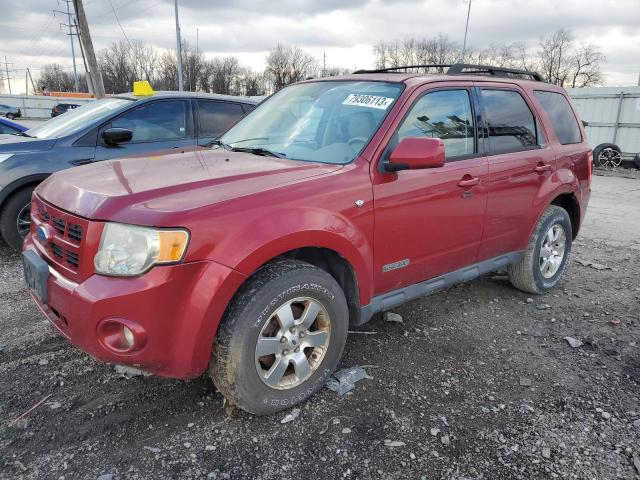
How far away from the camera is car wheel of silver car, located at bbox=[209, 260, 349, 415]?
2.39 m

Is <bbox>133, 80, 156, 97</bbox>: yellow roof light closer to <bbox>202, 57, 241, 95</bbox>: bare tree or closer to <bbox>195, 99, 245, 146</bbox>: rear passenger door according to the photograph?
<bbox>195, 99, 245, 146</bbox>: rear passenger door

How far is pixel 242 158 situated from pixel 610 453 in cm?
259

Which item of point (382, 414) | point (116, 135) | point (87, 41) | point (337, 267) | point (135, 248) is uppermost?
point (87, 41)

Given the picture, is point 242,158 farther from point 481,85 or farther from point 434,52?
point 434,52

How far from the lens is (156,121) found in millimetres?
5676

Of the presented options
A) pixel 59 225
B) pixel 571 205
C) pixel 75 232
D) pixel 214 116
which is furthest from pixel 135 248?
pixel 214 116

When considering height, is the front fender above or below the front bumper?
above

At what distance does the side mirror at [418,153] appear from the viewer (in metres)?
2.73

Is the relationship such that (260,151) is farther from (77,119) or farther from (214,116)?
(77,119)

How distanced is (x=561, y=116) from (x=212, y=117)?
3939mm

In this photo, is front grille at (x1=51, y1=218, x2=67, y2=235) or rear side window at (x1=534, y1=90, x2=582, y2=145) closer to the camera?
front grille at (x1=51, y1=218, x2=67, y2=235)

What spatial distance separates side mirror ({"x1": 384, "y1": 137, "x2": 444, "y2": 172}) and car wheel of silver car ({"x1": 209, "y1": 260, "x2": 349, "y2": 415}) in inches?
31.1

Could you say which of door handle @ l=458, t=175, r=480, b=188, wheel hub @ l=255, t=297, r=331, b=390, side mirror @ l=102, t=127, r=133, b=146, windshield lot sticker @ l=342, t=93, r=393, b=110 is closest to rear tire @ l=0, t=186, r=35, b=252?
side mirror @ l=102, t=127, r=133, b=146

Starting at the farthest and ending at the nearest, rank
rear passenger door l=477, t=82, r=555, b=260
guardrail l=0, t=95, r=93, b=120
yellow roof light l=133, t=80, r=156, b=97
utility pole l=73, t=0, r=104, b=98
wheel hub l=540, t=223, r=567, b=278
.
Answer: guardrail l=0, t=95, r=93, b=120 < utility pole l=73, t=0, r=104, b=98 < yellow roof light l=133, t=80, r=156, b=97 < wheel hub l=540, t=223, r=567, b=278 < rear passenger door l=477, t=82, r=555, b=260
